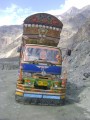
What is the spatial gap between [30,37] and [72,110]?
667 centimetres

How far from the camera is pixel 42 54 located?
17.5 meters

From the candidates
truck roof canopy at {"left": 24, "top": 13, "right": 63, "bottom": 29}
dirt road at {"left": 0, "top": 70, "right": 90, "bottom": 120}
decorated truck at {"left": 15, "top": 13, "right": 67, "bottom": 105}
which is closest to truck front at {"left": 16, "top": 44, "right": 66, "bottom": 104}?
decorated truck at {"left": 15, "top": 13, "right": 67, "bottom": 105}

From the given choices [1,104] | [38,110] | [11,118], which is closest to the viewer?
[11,118]

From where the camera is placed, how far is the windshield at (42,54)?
1738cm

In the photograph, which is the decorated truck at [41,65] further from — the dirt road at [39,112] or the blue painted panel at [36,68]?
the dirt road at [39,112]

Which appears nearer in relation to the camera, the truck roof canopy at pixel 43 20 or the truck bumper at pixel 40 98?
the truck bumper at pixel 40 98

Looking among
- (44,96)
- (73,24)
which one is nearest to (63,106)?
(44,96)

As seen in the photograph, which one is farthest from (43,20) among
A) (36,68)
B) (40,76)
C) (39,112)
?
(39,112)

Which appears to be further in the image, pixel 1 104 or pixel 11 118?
pixel 1 104

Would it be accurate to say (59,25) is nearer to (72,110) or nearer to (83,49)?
(72,110)

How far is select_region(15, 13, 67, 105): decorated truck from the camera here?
15656 millimetres

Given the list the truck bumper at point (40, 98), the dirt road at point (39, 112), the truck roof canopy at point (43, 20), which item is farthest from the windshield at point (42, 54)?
the truck roof canopy at point (43, 20)

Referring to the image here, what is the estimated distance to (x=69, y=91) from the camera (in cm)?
2081

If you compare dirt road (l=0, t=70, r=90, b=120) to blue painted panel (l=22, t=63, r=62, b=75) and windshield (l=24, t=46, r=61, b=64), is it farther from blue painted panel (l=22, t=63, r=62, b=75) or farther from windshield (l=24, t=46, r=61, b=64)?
windshield (l=24, t=46, r=61, b=64)
